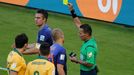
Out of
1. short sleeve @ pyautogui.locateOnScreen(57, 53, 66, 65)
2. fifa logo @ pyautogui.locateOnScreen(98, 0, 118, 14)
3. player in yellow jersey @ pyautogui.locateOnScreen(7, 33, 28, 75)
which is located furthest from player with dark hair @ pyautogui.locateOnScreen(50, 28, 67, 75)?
fifa logo @ pyautogui.locateOnScreen(98, 0, 118, 14)

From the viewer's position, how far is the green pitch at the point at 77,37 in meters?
12.9

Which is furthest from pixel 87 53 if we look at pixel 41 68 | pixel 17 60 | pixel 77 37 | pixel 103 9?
pixel 103 9

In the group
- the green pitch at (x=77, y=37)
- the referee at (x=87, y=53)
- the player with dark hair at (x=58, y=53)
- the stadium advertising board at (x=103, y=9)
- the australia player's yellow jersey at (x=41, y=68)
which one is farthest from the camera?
the stadium advertising board at (x=103, y=9)

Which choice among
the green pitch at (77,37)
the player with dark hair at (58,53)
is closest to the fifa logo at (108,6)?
the green pitch at (77,37)

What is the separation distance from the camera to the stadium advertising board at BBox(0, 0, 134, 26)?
16578 millimetres

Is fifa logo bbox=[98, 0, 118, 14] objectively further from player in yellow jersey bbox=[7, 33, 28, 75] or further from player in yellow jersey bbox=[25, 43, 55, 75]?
Answer: player in yellow jersey bbox=[25, 43, 55, 75]

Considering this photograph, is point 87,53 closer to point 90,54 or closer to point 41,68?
point 90,54

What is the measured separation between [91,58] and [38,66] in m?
1.66

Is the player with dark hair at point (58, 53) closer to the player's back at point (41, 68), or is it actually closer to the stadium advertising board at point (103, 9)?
the player's back at point (41, 68)

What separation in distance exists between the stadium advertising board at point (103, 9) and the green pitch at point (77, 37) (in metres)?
0.26

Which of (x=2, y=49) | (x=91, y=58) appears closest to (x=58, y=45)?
(x=91, y=58)

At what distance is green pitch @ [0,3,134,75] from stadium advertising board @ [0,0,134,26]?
0.26 metres

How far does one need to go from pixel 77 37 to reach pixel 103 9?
6.81 ft

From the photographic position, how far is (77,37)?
15719 mm
